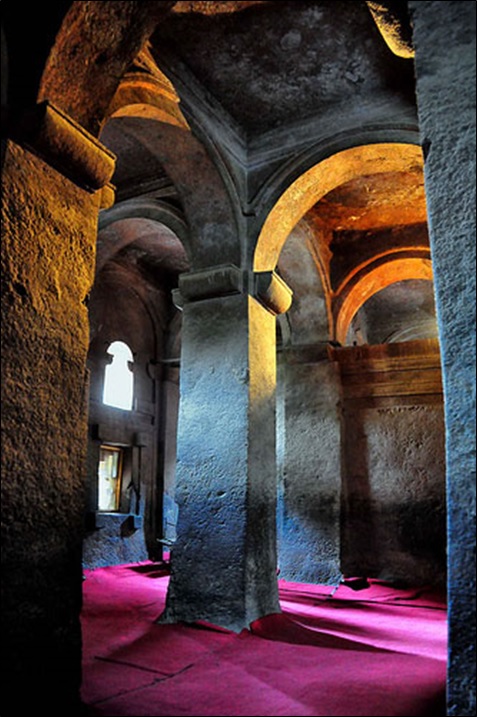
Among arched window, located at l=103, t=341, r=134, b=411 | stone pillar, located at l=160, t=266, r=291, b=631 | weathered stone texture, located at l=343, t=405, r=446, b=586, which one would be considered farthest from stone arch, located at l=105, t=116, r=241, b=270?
arched window, located at l=103, t=341, r=134, b=411

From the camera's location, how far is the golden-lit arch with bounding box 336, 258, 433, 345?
8781 millimetres

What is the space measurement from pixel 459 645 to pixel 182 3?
13.2 feet

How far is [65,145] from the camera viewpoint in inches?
119

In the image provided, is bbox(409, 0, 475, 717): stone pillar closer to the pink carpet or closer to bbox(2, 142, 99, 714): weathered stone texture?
the pink carpet

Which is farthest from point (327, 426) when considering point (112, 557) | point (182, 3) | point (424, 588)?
point (182, 3)

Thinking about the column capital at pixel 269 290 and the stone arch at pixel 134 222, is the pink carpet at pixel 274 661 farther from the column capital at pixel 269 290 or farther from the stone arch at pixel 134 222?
the stone arch at pixel 134 222

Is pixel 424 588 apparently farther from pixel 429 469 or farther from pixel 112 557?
pixel 112 557

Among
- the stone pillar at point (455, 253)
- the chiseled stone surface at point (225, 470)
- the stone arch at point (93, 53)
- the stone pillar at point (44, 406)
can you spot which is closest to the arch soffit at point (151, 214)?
the chiseled stone surface at point (225, 470)

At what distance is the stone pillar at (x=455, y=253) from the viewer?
6.37 feet

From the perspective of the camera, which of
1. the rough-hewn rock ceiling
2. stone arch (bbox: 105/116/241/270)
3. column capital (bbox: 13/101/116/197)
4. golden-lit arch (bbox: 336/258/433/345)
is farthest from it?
golden-lit arch (bbox: 336/258/433/345)

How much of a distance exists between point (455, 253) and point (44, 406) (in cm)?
196

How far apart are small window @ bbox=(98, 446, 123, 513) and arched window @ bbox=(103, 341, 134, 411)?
84 centimetres

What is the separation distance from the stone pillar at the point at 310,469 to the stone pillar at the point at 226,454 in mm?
2598

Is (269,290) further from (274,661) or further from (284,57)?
(274,661)
